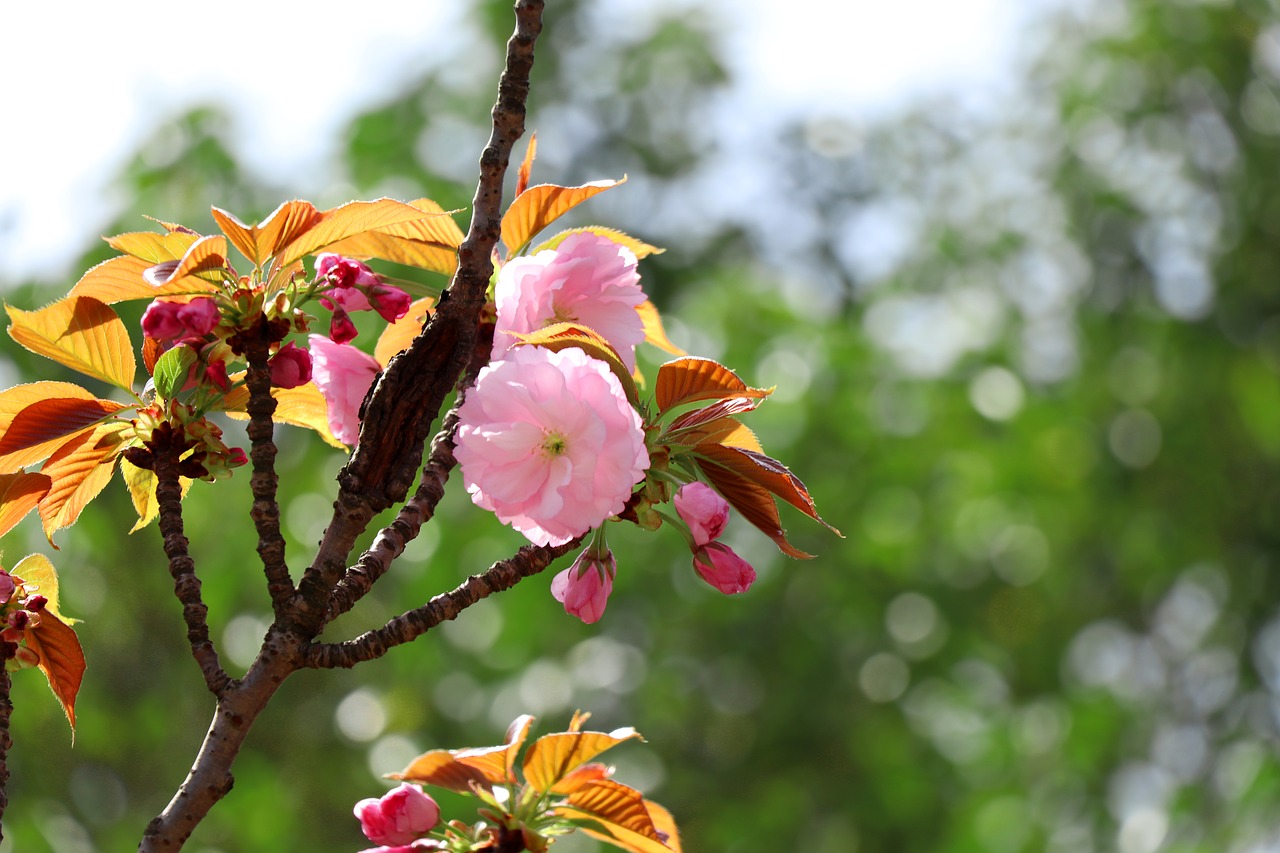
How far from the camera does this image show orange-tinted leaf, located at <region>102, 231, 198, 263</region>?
40.4 inches

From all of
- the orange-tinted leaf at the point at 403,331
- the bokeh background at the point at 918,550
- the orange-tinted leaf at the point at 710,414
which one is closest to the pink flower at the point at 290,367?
the orange-tinted leaf at the point at 403,331

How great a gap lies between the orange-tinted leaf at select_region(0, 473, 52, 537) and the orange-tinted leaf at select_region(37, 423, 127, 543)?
0.03 meters

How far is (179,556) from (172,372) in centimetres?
15

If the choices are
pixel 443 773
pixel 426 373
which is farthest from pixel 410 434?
pixel 443 773

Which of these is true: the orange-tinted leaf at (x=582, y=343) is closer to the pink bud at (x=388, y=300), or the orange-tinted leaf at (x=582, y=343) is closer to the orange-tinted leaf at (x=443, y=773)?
the pink bud at (x=388, y=300)

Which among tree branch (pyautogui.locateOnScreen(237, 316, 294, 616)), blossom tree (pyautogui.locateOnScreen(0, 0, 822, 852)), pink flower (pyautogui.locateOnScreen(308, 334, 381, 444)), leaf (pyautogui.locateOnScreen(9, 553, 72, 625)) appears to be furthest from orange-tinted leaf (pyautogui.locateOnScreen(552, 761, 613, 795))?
leaf (pyautogui.locateOnScreen(9, 553, 72, 625))

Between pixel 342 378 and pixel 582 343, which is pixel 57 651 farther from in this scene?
pixel 582 343

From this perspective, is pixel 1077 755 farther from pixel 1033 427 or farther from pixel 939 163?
pixel 939 163

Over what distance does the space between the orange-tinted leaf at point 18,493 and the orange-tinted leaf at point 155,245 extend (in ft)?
0.67

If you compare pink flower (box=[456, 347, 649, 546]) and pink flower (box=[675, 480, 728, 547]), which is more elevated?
pink flower (box=[456, 347, 649, 546])

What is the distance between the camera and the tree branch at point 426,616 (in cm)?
94

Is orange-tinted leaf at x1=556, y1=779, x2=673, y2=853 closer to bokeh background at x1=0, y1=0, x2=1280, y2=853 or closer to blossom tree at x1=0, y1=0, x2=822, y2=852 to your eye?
blossom tree at x1=0, y1=0, x2=822, y2=852

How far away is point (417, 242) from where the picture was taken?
1170mm

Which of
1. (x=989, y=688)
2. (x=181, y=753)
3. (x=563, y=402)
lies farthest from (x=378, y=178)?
(x=563, y=402)
